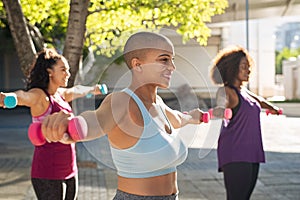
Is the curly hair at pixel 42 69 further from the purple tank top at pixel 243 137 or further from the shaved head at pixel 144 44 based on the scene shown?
the shaved head at pixel 144 44

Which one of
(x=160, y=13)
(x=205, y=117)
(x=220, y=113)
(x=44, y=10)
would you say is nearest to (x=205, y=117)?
(x=205, y=117)

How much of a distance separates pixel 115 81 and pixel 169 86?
225 mm

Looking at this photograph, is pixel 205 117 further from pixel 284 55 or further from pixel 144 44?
pixel 284 55

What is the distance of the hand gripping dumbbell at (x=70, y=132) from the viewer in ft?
5.20

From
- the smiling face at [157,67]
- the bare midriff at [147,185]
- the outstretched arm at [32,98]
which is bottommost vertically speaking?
the bare midriff at [147,185]

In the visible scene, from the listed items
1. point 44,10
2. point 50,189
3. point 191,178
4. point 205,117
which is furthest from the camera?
point 44,10

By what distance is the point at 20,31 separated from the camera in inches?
290

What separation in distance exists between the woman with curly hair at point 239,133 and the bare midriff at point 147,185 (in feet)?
5.87

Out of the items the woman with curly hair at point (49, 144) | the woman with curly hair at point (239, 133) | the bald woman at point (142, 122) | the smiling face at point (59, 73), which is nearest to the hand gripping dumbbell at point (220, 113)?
the bald woman at point (142, 122)

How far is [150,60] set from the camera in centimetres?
214

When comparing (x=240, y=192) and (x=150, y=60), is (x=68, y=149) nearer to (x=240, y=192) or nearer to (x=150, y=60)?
(x=240, y=192)

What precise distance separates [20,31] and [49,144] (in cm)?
405

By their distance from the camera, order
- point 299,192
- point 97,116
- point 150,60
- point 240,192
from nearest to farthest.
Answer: point 97,116
point 150,60
point 240,192
point 299,192

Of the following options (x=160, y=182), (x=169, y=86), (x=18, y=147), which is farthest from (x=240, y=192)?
(x=18, y=147)
